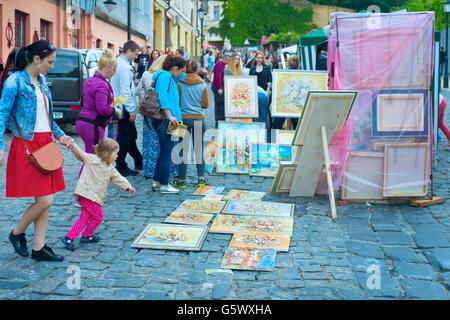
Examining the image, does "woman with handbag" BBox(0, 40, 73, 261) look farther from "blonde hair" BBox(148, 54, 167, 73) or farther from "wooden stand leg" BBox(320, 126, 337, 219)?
"wooden stand leg" BBox(320, 126, 337, 219)

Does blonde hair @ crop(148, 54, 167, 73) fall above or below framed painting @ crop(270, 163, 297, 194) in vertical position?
above

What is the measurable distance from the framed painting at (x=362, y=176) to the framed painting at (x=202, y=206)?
1588 mm

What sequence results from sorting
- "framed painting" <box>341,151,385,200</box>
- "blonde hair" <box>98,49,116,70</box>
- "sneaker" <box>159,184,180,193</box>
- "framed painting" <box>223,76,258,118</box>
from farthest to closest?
"framed painting" <box>223,76,258,118</box> < "sneaker" <box>159,184,180,193</box> < "framed painting" <box>341,151,385,200</box> < "blonde hair" <box>98,49,116,70</box>

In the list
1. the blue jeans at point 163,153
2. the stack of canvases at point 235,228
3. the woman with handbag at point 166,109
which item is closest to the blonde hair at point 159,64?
the woman with handbag at point 166,109

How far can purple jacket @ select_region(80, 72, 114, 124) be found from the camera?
6379 millimetres

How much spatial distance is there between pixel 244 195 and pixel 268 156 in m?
2.15

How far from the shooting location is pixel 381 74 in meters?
6.74

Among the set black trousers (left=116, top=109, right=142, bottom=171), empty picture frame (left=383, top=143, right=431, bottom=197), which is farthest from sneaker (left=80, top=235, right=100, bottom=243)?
empty picture frame (left=383, top=143, right=431, bottom=197)

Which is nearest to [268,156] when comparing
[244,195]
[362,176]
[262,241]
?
[244,195]

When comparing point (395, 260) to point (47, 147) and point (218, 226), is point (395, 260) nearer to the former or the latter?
point (218, 226)

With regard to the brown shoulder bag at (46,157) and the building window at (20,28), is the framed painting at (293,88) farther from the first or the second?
the building window at (20,28)

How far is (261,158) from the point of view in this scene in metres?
9.36

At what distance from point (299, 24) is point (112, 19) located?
137 ft

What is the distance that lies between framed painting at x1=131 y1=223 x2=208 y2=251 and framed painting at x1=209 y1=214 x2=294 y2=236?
0.70 feet
